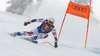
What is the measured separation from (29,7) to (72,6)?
17607 millimetres

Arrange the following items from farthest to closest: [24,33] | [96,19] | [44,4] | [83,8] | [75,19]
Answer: [44,4] < [96,19] < [75,19] < [83,8] < [24,33]

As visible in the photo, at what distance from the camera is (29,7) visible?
23.8 meters

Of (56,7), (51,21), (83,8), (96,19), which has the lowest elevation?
(96,19)

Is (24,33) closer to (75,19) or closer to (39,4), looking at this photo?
(75,19)

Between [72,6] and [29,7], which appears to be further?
[29,7]

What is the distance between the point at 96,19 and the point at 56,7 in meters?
5.76

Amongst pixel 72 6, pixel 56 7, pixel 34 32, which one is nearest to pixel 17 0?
pixel 56 7

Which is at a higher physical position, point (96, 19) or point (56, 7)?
point (56, 7)

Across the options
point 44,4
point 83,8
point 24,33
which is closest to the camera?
point 24,33

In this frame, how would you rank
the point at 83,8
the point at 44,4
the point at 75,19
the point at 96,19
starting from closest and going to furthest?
the point at 83,8
the point at 75,19
the point at 96,19
the point at 44,4

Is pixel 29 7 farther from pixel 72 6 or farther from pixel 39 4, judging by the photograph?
pixel 72 6

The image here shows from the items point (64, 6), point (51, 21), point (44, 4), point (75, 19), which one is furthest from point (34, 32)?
point (44, 4)

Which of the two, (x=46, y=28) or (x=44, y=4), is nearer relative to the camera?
(x=46, y=28)

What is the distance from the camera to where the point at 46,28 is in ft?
15.1
